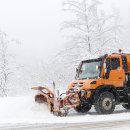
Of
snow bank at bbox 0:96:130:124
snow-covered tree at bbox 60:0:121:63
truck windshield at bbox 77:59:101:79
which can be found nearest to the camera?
snow bank at bbox 0:96:130:124

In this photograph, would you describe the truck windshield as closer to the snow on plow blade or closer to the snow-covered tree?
the snow on plow blade

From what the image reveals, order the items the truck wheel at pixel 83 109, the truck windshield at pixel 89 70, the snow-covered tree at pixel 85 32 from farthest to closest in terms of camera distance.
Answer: the snow-covered tree at pixel 85 32 → the truck wheel at pixel 83 109 → the truck windshield at pixel 89 70

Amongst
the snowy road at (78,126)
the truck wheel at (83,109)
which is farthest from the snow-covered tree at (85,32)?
the snowy road at (78,126)

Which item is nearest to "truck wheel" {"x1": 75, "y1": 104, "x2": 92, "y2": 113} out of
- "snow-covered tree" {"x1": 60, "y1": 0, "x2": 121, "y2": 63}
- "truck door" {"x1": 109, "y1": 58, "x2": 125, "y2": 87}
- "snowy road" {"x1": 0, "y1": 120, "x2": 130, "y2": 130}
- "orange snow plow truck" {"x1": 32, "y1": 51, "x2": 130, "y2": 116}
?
"orange snow plow truck" {"x1": 32, "y1": 51, "x2": 130, "y2": 116}

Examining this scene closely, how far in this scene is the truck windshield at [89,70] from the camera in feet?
55.1

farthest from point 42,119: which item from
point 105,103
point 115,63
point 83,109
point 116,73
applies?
point 115,63

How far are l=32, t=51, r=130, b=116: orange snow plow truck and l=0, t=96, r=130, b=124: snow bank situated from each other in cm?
40

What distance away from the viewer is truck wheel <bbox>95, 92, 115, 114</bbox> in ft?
53.5

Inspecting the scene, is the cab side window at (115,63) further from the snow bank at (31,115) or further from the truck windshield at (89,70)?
the snow bank at (31,115)

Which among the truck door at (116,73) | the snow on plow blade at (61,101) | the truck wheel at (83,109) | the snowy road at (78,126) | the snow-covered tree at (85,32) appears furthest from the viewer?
the snow-covered tree at (85,32)

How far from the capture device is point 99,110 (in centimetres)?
1625

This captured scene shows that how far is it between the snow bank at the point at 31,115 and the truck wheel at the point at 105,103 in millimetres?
464

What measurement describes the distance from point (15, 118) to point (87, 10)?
16.4 metres

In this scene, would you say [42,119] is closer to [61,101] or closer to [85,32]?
[61,101]
